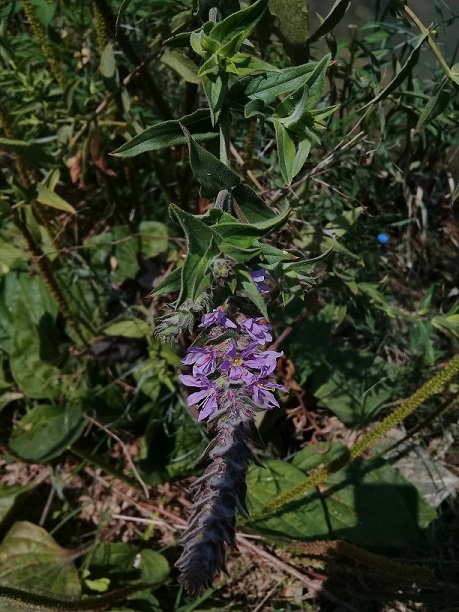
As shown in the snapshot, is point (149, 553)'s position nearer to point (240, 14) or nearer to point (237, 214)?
point (237, 214)

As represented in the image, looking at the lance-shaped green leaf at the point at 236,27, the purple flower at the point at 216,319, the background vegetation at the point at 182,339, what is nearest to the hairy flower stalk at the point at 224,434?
the purple flower at the point at 216,319

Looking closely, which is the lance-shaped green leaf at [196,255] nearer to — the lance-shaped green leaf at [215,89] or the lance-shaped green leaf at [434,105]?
the lance-shaped green leaf at [215,89]

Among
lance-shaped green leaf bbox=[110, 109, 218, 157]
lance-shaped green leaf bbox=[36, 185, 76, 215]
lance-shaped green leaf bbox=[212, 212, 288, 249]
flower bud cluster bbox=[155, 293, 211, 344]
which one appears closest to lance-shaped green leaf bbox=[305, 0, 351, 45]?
lance-shaped green leaf bbox=[110, 109, 218, 157]

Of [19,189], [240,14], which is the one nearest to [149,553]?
[19,189]

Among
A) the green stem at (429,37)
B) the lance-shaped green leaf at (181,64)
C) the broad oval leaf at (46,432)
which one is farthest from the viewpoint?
the broad oval leaf at (46,432)

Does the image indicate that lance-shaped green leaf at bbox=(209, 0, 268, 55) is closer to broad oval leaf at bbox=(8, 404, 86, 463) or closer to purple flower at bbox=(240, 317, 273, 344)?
purple flower at bbox=(240, 317, 273, 344)

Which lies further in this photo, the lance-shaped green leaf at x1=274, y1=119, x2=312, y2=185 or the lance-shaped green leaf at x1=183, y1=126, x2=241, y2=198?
the lance-shaped green leaf at x1=274, y1=119, x2=312, y2=185
